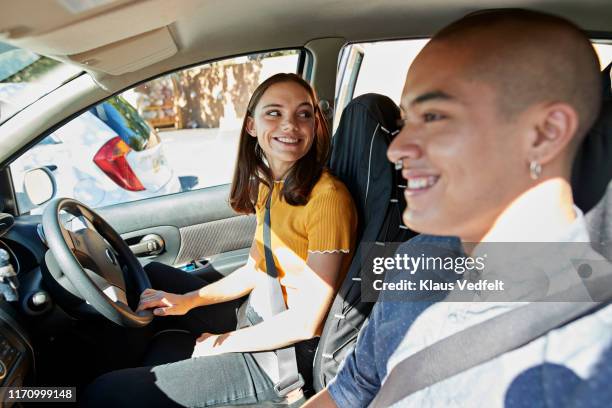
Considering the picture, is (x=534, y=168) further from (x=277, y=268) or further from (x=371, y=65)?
(x=371, y=65)

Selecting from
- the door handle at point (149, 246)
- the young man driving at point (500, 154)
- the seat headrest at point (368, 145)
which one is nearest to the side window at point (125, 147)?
the door handle at point (149, 246)

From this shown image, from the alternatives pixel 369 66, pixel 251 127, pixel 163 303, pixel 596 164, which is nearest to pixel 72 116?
pixel 251 127

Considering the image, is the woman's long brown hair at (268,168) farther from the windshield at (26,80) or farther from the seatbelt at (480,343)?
the seatbelt at (480,343)

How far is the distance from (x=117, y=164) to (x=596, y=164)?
2606 millimetres

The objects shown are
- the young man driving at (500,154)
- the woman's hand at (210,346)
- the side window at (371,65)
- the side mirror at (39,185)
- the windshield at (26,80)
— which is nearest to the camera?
the young man driving at (500,154)

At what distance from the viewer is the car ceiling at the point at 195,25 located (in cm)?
123

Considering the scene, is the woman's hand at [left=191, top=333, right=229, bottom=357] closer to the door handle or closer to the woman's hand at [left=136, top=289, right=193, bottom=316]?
the woman's hand at [left=136, top=289, right=193, bottom=316]

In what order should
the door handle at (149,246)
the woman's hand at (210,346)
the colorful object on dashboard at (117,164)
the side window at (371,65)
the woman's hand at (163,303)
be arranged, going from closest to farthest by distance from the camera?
1. the woman's hand at (210,346)
2. the woman's hand at (163,303)
3. the side window at (371,65)
4. the door handle at (149,246)
5. the colorful object on dashboard at (117,164)

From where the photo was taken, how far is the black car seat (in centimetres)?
159

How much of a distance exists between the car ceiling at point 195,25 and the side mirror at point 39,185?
0.76 meters

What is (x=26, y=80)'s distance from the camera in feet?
5.26

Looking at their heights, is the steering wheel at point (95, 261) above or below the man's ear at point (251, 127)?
below

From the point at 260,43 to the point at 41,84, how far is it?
903mm

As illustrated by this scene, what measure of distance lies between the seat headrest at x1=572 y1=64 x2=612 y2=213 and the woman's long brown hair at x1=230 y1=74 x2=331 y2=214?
0.88 meters
